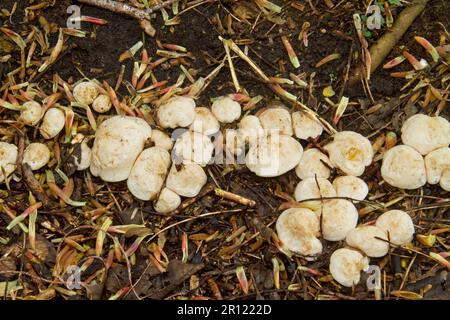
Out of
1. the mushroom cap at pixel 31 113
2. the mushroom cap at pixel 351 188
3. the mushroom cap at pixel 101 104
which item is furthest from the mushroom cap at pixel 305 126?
the mushroom cap at pixel 31 113

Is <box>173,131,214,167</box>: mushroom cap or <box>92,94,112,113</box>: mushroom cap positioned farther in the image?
<box>92,94,112,113</box>: mushroom cap

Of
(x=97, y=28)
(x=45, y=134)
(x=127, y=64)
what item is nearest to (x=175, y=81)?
(x=127, y=64)

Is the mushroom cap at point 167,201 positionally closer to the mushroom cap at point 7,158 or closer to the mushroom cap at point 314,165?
the mushroom cap at point 314,165

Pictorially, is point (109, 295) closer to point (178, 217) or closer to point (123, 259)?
point (123, 259)

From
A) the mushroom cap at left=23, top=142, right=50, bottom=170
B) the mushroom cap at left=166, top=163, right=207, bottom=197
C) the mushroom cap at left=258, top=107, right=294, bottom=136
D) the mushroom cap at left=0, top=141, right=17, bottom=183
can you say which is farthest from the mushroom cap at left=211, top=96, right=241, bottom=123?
the mushroom cap at left=0, top=141, right=17, bottom=183

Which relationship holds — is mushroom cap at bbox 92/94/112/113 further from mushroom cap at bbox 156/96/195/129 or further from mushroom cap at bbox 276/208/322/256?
mushroom cap at bbox 276/208/322/256

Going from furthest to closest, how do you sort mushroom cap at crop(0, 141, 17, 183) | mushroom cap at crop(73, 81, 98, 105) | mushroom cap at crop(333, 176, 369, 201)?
mushroom cap at crop(73, 81, 98, 105), mushroom cap at crop(0, 141, 17, 183), mushroom cap at crop(333, 176, 369, 201)

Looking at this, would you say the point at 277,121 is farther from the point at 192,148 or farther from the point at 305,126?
the point at 192,148
